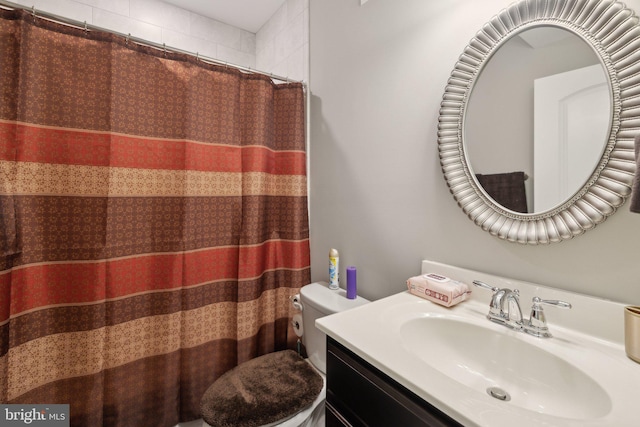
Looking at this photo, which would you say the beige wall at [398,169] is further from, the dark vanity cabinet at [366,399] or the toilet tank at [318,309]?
the dark vanity cabinet at [366,399]

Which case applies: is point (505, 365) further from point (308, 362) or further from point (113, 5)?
point (113, 5)

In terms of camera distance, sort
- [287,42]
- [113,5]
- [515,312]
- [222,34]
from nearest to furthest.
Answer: [515,312]
[113,5]
[287,42]
[222,34]

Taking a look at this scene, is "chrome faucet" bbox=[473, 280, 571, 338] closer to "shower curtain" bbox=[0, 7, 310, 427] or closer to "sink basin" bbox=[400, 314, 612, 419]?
"sink basin" bbox=[400, 314, 612, 419]

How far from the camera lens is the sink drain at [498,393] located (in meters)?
0.71

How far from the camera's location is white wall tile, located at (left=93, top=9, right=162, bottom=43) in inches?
67.9

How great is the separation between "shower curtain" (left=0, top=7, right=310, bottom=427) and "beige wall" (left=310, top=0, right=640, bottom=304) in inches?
7.9

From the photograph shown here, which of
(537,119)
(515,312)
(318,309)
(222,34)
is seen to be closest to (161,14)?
(222,34)

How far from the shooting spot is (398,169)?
120 centimetres

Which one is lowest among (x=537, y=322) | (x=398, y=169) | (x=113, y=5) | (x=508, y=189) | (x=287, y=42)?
(x=537, y=322)

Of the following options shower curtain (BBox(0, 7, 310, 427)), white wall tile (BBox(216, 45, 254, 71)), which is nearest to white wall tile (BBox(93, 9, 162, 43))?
white wall tile (BBox(216, 45, 254, 71))

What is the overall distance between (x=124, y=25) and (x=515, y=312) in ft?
8.33

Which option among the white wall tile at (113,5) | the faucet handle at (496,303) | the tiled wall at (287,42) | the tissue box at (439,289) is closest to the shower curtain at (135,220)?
the tiled wall at (287,42)

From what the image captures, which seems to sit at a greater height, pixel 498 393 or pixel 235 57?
pixel 235 57

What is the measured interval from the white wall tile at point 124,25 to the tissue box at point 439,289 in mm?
2183
